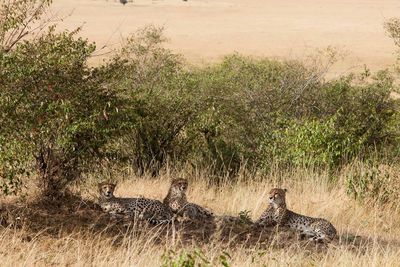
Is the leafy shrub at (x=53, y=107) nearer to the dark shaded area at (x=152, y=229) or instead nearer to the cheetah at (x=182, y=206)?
the dark shaded area at (x=152, y=229)

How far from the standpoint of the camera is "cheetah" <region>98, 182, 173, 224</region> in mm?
8555

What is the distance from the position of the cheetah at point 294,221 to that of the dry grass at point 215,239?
16 cm

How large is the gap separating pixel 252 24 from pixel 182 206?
76352 mm

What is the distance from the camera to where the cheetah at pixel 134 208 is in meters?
8.55

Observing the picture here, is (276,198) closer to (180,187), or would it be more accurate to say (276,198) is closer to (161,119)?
(180,187)

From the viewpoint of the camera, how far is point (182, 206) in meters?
8.95

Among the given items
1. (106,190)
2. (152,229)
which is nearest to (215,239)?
(152,229)

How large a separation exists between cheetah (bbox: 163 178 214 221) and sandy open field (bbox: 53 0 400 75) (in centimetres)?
3401

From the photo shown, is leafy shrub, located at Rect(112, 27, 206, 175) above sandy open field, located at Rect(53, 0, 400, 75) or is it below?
above

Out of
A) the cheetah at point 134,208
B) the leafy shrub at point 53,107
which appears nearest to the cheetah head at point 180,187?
the cheetah at point 134,208

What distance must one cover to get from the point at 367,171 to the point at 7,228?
491 centimetres

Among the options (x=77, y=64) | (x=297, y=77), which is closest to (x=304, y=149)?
(x=297, y=77)

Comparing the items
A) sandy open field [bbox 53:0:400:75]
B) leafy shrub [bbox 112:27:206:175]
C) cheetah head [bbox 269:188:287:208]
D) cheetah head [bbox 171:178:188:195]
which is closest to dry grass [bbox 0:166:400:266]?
cheetah head [bbox 269:188:287:208]

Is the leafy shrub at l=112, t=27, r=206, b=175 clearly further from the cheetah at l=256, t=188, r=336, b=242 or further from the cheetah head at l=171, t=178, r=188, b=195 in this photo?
the cheetah at l=256, t=188, r=336, b=242
